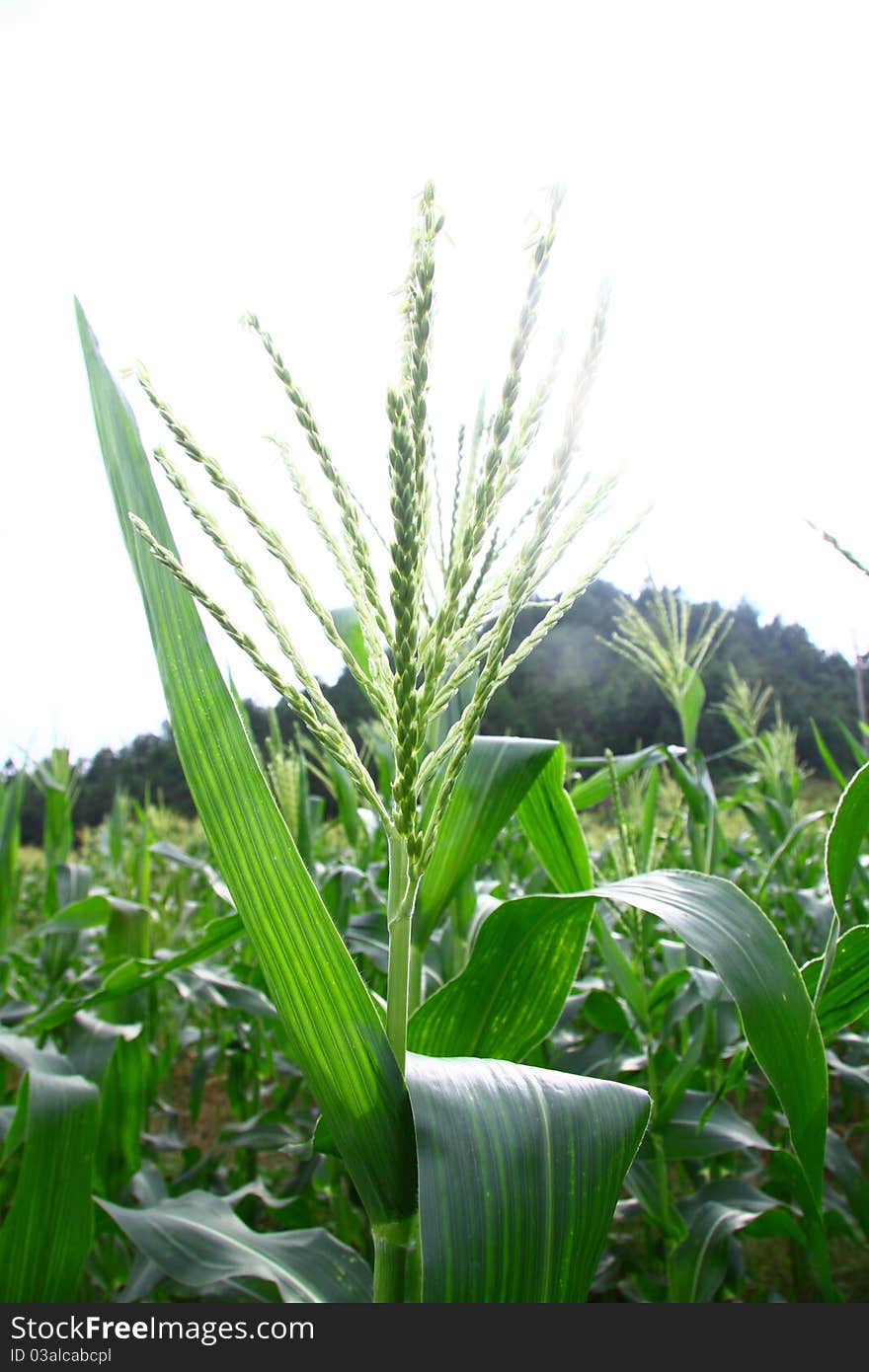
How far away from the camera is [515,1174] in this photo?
0.61m

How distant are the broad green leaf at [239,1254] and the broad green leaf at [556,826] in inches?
24.3

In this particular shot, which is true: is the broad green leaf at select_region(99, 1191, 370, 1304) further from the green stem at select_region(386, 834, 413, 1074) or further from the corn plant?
the green stem at select_region(386, 834, 413, 1074)

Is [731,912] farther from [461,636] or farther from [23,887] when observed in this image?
[23,887]

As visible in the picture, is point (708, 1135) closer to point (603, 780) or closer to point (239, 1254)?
point (603, 780)

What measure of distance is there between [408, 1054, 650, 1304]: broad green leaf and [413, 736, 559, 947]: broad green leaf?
429 millimetres

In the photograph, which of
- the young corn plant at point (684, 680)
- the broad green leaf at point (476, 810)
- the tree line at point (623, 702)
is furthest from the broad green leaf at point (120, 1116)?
the tree line at point (623, 702)

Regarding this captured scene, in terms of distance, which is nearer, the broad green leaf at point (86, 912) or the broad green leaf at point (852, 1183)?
the broad green leaf at point (852, 1183)

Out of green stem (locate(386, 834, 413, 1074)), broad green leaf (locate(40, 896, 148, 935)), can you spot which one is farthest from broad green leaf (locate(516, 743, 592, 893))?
broad green leaf (locate(40, 896, 148, 935))

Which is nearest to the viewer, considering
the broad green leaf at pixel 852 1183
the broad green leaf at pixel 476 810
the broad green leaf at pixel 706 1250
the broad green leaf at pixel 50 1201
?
the broad green leaf at pixel 476 810

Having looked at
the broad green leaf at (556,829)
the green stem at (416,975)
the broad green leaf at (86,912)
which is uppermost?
the broad green leaf at (556,829)

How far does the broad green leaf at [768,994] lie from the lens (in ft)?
2.40

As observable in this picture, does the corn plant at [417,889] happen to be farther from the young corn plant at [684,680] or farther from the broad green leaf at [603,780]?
the young corn plant at [684,680]

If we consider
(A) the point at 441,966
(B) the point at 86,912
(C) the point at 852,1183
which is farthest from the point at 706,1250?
(B) the point at 86,912

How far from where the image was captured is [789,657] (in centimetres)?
1919
